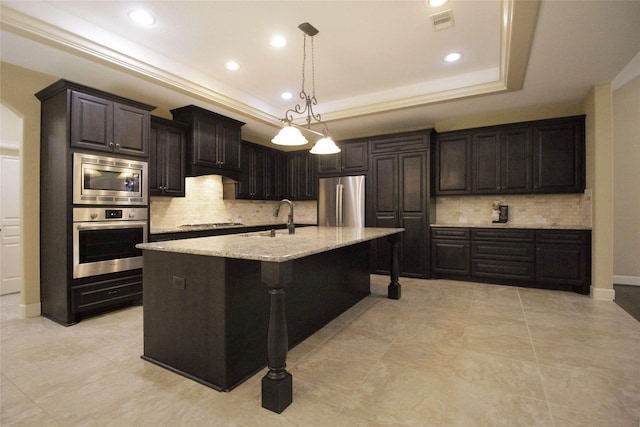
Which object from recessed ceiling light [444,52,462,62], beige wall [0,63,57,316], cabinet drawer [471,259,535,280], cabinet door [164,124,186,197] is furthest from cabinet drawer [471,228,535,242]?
beige wall [0,63,57,316]

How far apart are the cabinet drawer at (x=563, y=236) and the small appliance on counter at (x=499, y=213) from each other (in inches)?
23.7

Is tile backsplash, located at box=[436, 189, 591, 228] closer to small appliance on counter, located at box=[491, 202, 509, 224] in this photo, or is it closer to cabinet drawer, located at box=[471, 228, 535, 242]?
small appliance on counter, located at box=[491, 202, 509, 224]

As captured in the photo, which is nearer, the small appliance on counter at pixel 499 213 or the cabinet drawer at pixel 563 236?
the cabinet drawer at pixel 563 236

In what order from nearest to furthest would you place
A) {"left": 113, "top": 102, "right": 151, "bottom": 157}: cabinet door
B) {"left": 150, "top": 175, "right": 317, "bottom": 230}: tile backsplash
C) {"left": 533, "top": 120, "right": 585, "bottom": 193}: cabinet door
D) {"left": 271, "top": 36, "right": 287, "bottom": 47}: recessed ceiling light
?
{"left": 271, "top": 36, "right": 287, "bottom": 47}: recessed ceiling light, {"left": 113, "top": 102, "right": 151, "bottom": 157}: cabinet door, {"left": 533, "top": 120, "right": 585, "bottom": 193}: cabinet door, {"left": 150, "top": 175, "right": 317, "bottom": 230}: tile backsplash

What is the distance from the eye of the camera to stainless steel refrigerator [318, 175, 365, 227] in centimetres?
541

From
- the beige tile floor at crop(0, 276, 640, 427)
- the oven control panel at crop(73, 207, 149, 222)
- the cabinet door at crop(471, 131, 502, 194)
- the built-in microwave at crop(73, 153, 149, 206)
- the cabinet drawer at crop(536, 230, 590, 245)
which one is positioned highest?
the cabinet door at crop(471, 131, 502, 194)

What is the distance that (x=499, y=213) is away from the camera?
4.85 m

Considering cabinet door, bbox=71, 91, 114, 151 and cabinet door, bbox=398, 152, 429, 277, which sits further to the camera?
cabinet door, bbox=398, 152, 429, 277

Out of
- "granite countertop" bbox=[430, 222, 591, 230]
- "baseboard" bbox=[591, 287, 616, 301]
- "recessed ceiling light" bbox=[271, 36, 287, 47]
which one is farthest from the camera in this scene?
"granite countertop" bbox=[430, 222, 591, 230]

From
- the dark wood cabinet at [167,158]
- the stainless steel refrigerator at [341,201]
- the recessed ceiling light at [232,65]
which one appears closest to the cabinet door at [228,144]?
the dark wood cabinet at [167,158]

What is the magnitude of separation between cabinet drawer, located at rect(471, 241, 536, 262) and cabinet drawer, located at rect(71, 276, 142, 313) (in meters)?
4.57

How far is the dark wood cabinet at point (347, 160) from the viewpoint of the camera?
5434mm

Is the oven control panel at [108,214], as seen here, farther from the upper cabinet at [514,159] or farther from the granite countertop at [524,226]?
the upper cabinet at [514,159]

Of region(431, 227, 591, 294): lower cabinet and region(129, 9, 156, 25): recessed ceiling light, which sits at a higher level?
region(129, 9, 156, 25): recessed ceiling light
